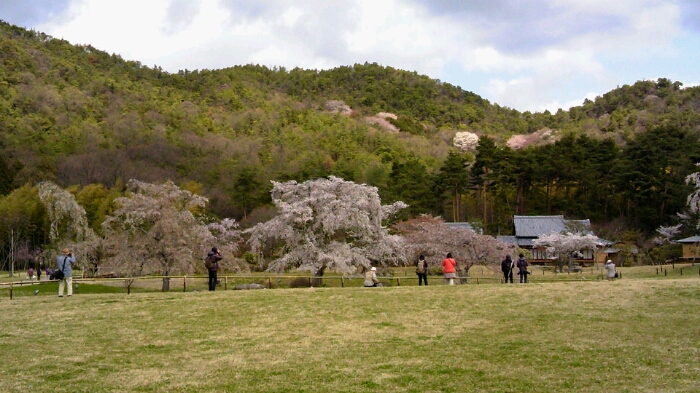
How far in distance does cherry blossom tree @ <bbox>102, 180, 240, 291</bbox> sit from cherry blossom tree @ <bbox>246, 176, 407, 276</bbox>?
3790 millimetres

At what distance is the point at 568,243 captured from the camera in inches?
1772

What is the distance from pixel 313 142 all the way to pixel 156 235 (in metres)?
65.2

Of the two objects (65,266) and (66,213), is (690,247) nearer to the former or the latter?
(66,213)

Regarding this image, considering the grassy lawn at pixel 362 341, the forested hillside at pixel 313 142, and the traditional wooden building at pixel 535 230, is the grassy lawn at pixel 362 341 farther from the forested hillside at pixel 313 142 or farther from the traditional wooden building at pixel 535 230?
the traditional wooden building at pixel 535 230

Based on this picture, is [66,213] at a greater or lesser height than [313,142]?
lesser

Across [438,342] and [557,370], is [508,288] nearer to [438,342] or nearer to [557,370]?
[438,342]

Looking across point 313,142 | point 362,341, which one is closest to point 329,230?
point 362,341

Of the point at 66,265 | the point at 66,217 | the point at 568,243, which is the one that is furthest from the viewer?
the point at 568,243

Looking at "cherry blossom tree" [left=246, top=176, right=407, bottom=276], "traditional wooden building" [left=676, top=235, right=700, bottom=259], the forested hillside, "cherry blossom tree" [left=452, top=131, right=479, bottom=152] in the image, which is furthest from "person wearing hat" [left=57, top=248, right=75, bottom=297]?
"cherry blossom tree" [left=452, top=131, right=479, bottom=152]

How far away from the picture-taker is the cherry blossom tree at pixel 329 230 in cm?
3180

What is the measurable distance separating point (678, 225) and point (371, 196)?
25.4 meters

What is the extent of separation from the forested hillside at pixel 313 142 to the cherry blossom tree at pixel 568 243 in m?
7.79

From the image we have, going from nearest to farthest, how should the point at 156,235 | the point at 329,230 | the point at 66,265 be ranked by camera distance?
the point at 66,265, the point at 156,235, the point at 329,230

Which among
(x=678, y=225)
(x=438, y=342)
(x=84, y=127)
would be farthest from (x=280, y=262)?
(x=84, y=127)
